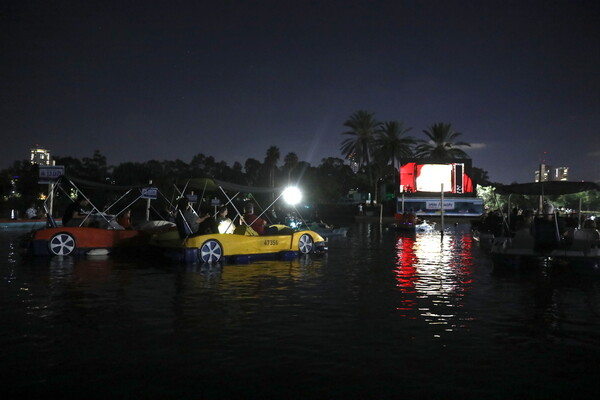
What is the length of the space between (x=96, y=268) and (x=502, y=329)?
31.4ft

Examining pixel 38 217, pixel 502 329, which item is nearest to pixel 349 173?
pixel 38 217

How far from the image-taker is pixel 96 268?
512 inches

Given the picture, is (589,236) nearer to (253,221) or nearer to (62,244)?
(253,221)

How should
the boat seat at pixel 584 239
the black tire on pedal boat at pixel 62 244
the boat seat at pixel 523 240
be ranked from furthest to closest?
1. the black tire on pedal boat at pixel 62 244
2. the boat seat at pixel 523 240
3. the boat seat at pixel 584 239

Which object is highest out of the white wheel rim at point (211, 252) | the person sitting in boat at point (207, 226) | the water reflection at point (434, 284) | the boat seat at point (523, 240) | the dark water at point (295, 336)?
the person sitting in boat at point (207, 226)

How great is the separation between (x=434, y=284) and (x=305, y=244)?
6.40 meters

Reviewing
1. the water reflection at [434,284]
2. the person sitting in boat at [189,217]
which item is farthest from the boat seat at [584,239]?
the person sitting in boat at [189,217]

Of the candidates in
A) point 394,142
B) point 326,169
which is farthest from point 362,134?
point 326,169

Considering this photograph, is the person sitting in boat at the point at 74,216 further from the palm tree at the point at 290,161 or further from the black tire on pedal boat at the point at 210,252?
the palm tree at the point at 290,161

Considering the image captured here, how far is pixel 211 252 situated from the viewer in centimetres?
1433

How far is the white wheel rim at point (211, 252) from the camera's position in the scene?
14.2m

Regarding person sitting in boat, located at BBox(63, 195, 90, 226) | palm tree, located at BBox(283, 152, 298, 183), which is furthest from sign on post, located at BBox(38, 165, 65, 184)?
palm tree, located at BBox(283, 152, 298, 183)

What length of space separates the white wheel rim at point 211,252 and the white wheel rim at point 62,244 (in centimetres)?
424

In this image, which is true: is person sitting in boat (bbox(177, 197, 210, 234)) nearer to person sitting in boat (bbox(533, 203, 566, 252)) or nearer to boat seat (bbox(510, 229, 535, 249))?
boat seat (bbox(510, 229, 535, 249))
